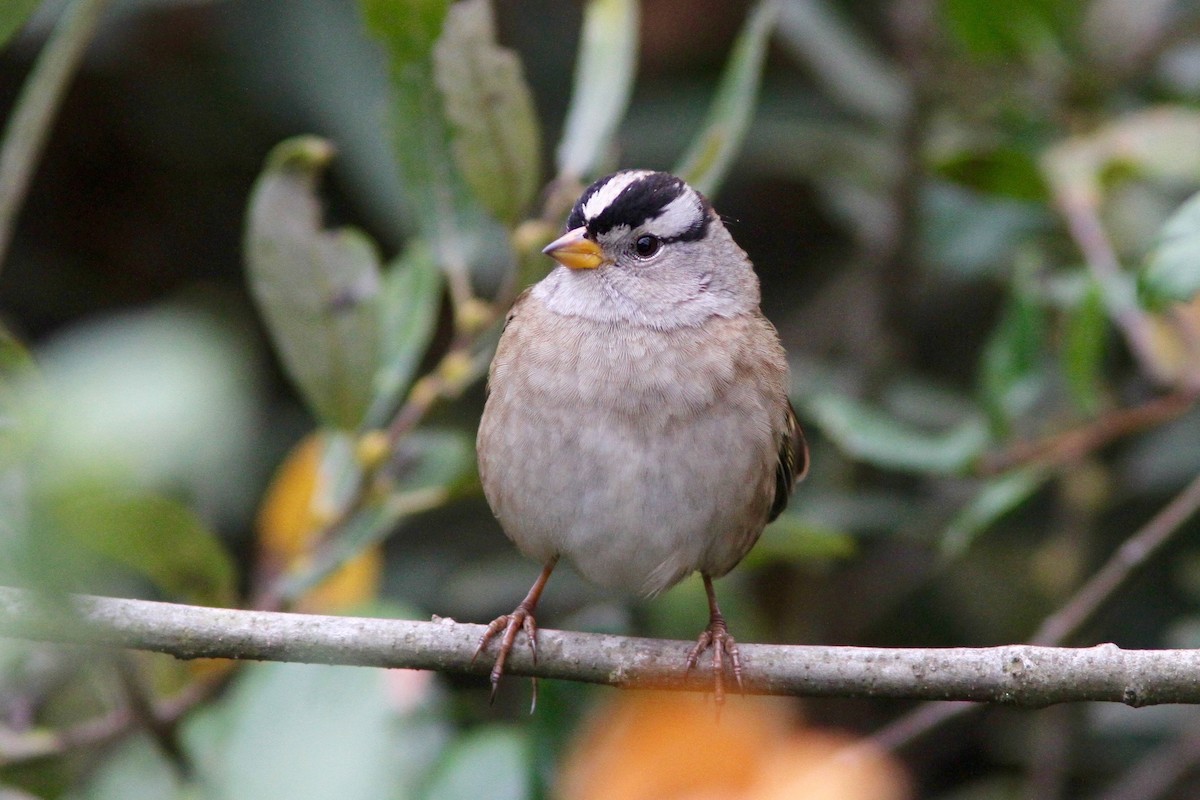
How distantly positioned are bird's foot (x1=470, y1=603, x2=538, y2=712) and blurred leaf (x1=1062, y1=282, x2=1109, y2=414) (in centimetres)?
138

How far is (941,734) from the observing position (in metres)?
4.36

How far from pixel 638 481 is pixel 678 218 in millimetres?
828

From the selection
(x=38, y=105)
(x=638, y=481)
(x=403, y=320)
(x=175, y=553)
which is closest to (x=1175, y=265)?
(x=638, y=481)

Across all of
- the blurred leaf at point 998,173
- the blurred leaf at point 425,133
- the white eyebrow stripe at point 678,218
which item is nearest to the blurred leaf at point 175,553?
the blurred leaf at point 425,133

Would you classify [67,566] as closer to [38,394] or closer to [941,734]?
[38,394]

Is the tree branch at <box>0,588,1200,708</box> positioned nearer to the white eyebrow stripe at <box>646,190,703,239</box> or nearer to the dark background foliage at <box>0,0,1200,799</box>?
the dark background foliage at <box>0,0,1200,799</box>

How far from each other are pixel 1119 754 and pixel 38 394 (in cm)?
361

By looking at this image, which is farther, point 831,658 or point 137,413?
point 831,658

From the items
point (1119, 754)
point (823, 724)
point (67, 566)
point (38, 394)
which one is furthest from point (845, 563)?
point (67, 566)

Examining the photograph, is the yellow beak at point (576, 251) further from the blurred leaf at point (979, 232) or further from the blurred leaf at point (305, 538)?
the blurred leaf at point (979, 232)

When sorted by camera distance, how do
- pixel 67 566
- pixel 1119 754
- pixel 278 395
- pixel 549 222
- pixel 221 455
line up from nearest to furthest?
pixel 67 566 < pixel 221 455 < pixel 549 222 < pixel 1119 754 < pixel 278 395

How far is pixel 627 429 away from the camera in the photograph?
117 inches

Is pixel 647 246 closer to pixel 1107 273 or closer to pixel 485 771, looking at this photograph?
pixel 1107 273

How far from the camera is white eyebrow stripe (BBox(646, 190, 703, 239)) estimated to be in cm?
343
